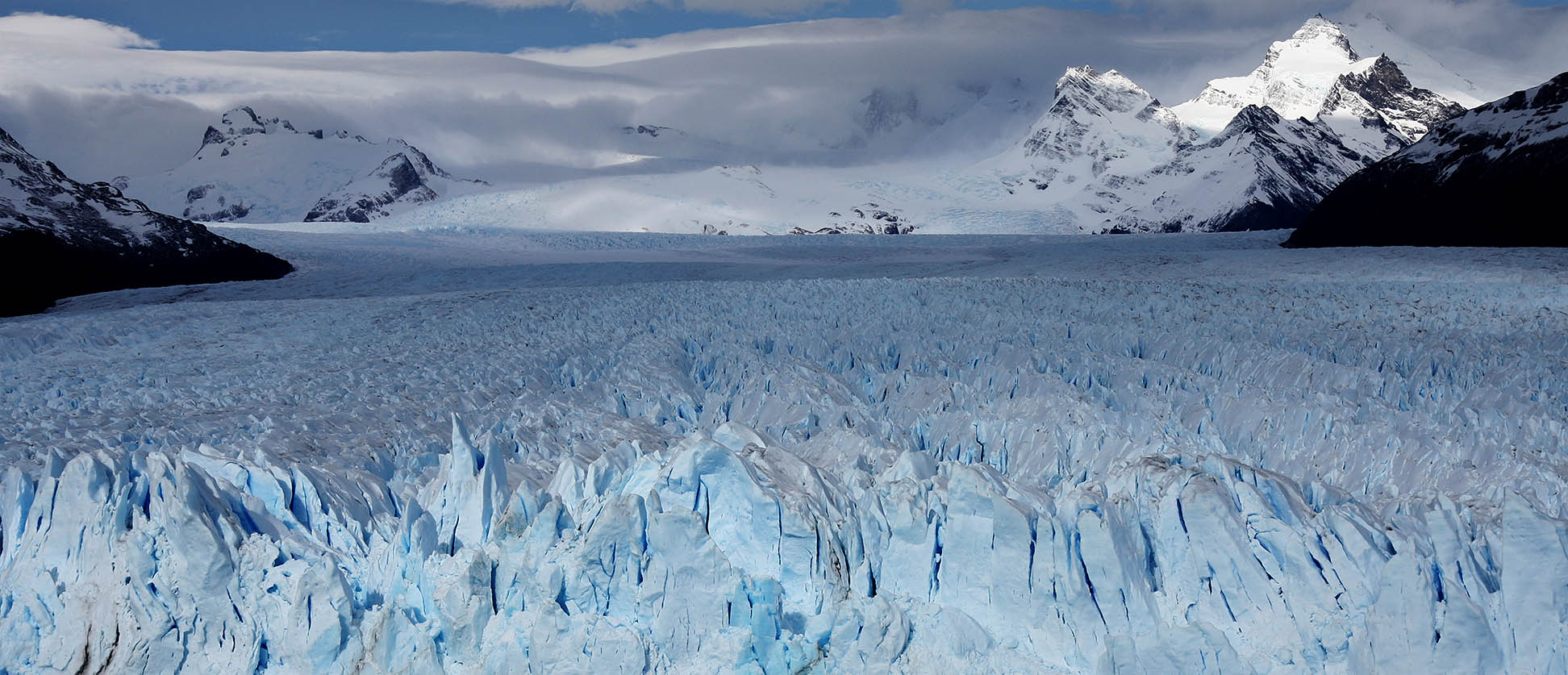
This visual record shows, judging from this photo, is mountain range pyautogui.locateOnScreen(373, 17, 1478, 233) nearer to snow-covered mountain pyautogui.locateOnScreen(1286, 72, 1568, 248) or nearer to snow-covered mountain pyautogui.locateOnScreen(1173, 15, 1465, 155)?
snow-covered mountain pyautogui.locateOnScreen(1173, 15, 1465, 155)

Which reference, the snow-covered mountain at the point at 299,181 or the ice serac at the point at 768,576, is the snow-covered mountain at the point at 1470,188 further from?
the snow-covered mountain at the point at 299,181

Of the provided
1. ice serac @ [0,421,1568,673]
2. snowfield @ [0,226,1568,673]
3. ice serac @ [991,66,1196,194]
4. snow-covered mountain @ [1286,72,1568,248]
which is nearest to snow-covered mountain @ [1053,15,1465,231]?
ice serac @ [991,66,1196,194]

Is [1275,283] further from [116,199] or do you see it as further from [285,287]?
[116,199]

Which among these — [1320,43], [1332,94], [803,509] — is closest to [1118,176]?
Answer: [1332,94]

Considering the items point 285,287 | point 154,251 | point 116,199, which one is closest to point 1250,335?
point 285,287

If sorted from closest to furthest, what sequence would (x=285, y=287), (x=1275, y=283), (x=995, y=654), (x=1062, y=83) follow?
(x=995, y=654) < (x=1275, y=283) < (x=285, y=287) < (x=1062, y=83)
